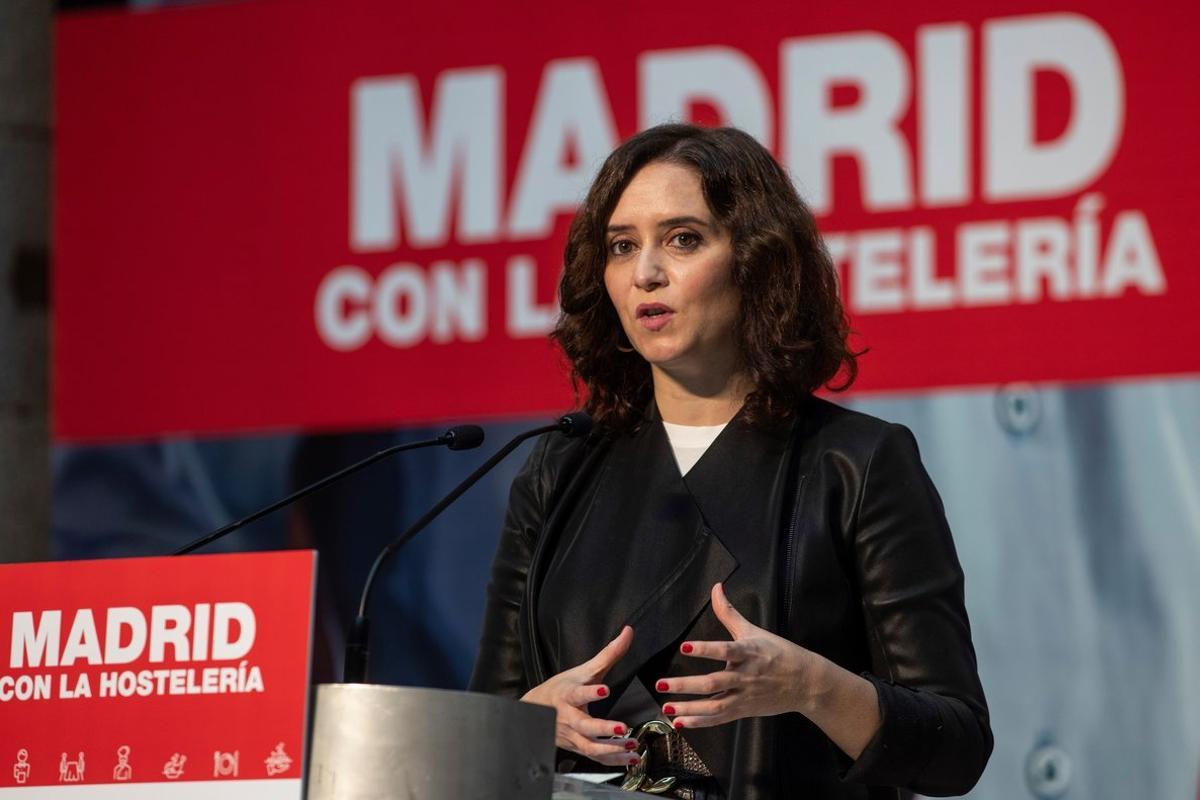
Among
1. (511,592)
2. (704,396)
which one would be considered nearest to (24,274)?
(511,592)

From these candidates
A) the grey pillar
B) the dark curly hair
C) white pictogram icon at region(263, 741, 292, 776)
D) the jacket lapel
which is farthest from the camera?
the grey pillar

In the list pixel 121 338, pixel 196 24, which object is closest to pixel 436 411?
pixel 121 338

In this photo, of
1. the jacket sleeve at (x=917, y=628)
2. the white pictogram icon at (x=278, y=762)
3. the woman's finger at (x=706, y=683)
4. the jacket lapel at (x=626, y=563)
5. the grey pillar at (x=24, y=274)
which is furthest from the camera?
the grey pillar at (x=24, y=274)

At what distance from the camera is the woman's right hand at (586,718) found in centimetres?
186

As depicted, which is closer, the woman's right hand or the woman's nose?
the woman's right hand

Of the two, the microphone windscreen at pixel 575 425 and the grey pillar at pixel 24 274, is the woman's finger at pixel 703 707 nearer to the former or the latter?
the microphone windscreen at pixel 575 425

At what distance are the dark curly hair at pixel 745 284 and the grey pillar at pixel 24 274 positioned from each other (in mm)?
2841

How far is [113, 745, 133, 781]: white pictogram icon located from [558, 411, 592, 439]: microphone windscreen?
2.57ft

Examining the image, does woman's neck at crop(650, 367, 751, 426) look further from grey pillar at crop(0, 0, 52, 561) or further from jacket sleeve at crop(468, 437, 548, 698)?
grey pillar at crop(0, 0, 52, 561)

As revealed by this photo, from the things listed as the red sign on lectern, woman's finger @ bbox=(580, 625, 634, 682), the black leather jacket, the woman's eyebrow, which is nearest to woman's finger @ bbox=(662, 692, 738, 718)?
woman's finger @ bbox=(580, 625, 634, 682)

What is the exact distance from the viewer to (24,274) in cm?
495

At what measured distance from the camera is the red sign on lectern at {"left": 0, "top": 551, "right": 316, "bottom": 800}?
1589 mm

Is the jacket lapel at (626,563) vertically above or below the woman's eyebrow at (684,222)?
below

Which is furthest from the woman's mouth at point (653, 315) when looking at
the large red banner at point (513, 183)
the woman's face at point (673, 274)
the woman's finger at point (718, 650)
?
the large red banner at point (513, 183)
